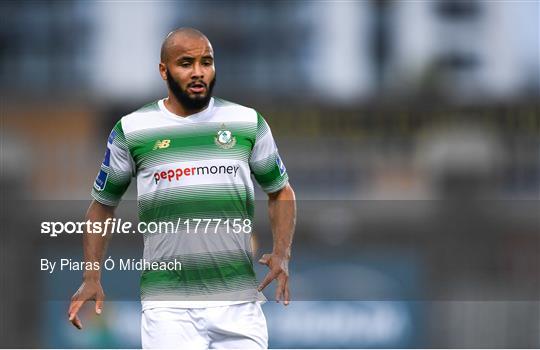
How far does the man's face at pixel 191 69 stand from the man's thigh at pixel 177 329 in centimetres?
101

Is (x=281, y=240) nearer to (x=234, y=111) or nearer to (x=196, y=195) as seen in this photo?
(x=196, y=195)

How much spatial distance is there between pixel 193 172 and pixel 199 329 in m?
0.73

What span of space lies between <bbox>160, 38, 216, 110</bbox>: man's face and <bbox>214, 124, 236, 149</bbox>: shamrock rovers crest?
0.17 metres

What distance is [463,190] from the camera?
14.8 metres

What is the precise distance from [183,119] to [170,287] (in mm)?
823

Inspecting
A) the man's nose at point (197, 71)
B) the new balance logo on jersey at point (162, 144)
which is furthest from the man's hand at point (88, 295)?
the man's nose at point (197, 71)

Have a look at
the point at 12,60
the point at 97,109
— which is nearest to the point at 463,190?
the point at 97,109

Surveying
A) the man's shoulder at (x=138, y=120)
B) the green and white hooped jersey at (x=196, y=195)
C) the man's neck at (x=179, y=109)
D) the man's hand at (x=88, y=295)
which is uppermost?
the man's neck at (x=179, y=109)

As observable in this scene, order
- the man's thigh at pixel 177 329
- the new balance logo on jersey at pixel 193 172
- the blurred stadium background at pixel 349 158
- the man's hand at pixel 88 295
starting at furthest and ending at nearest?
1. the blurred stadium background at pixel 349 158
2. the man's hand at pixel 88 295
3. the new balance logo on jersey at pixel 193 172
4. the man's thigh at pixel 177 329

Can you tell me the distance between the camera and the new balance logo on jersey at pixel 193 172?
5.48 metres

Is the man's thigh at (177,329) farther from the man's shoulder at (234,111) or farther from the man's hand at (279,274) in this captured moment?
the man's shoulder at (234,111)

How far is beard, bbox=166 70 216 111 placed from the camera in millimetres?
5543

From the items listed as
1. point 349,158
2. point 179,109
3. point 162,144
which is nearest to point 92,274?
point 162,144

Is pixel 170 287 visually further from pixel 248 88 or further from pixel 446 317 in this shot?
pixel 446 317
